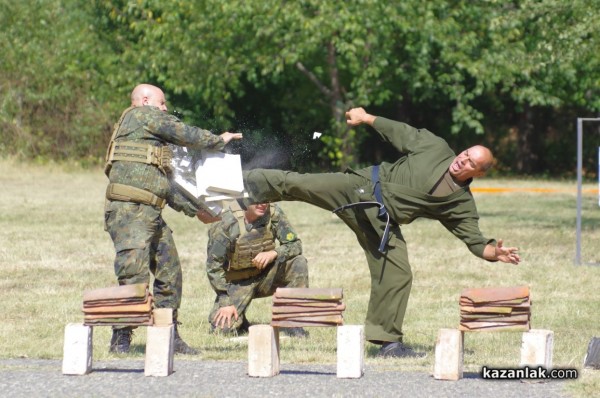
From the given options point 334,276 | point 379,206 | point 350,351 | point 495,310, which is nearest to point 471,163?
point 379,206

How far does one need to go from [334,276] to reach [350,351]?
6.88m

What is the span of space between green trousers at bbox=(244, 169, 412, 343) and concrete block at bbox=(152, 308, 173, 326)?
115 cm

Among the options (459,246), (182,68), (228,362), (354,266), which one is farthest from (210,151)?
(182,68)

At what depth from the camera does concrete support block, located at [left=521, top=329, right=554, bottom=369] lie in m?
8.24

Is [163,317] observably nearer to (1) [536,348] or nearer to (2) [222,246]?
(2) [222,246]

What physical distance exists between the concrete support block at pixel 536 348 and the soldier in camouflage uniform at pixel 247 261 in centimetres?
274

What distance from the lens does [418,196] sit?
9.05 m

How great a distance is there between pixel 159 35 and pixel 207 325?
22.4m

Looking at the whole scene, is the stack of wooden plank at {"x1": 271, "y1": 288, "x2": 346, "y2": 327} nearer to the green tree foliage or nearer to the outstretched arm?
the outstretched arm

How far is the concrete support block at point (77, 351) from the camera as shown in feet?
27.0

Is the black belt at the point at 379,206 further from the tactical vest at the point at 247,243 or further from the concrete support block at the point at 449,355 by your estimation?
the tactical vest at the point at 247,243

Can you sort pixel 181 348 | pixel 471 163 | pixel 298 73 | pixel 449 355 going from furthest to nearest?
1. pixel 298 73
2. pixel 181 348
3. pixel 471 163
4. pixel 449 355

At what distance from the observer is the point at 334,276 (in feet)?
49.4

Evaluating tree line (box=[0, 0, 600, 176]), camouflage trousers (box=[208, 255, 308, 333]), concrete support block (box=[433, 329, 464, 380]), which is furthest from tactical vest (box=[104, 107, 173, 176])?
tree line (box=[0, 0, 600, 176])
